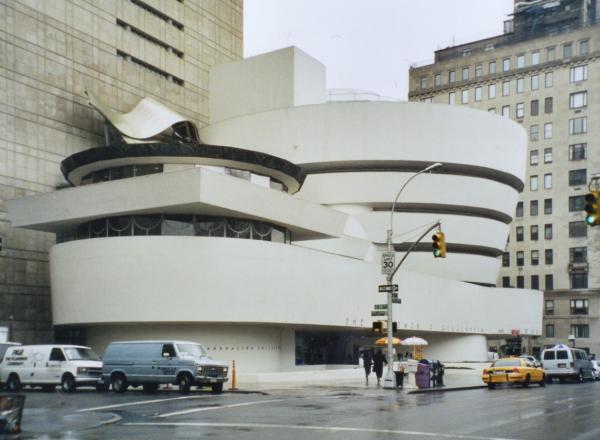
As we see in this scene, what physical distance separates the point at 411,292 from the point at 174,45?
103 feet

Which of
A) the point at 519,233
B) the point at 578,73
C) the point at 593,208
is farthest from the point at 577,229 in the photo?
the point at 593,208

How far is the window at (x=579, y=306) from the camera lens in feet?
340

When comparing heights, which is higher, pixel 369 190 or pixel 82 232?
pixel 369 190

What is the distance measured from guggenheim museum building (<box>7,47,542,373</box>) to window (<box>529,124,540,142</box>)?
92.4 feet

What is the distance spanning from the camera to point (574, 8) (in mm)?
115750

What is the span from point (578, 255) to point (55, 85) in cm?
7117

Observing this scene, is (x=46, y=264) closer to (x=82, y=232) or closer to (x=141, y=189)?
(x=82, y=232)

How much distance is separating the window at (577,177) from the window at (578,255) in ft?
27.8

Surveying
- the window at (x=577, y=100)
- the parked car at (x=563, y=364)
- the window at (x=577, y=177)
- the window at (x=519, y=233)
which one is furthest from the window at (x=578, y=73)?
the parked car at (x=563, y=364)

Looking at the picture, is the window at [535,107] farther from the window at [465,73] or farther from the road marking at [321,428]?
the road marking at [321,428]

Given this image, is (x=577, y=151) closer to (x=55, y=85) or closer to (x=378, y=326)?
(x=55, y=85)

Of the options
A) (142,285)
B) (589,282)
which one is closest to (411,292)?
(142,285)

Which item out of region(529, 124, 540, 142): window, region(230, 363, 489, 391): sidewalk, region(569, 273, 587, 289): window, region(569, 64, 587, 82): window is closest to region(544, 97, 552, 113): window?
region(529, 124, 540, 142): window

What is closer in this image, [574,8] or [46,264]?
[46,264]
